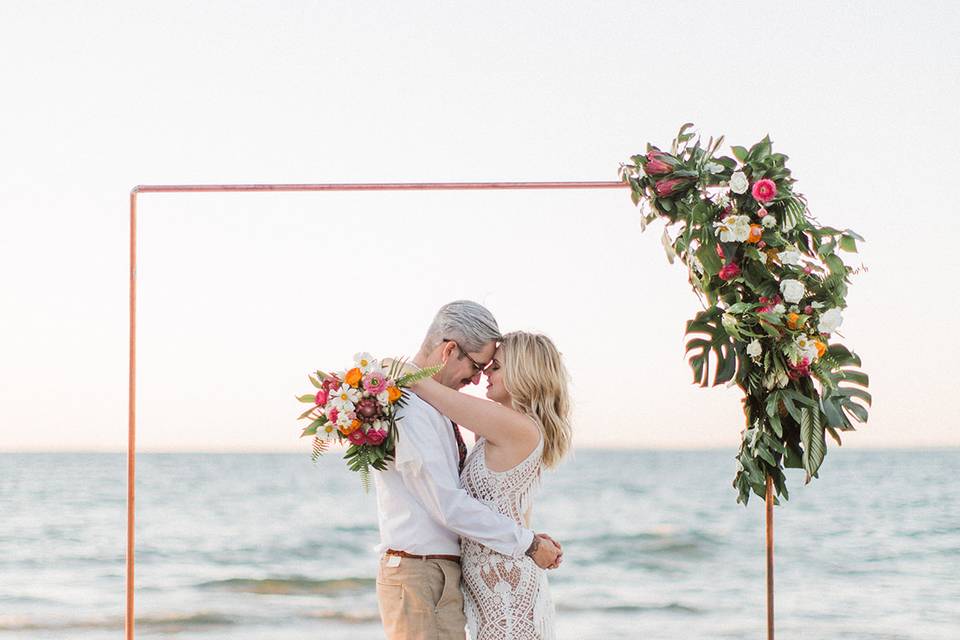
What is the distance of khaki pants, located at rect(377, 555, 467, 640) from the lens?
142 inches

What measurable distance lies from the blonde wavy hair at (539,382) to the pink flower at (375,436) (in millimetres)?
423

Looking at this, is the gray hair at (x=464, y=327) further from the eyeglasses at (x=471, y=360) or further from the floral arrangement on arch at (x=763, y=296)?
the floral arrangement on arch at (x=763, y=296)

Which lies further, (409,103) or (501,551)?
(409,103)

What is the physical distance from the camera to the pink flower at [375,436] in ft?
11.6

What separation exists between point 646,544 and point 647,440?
1.33m

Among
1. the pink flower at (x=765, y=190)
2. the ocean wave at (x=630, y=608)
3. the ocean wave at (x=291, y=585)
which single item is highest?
the pink flower at (x=765, y=190)

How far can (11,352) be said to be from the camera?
17.7 meters

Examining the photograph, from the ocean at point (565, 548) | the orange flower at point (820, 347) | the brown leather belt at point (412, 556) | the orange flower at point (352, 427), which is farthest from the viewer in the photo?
the ocean at point (565, 548)

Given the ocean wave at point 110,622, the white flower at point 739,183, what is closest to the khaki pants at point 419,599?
the white flower at point 739,183

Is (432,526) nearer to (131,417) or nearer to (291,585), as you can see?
(131,417)

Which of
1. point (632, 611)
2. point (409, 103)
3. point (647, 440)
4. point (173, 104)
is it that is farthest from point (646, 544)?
point (173, 104)

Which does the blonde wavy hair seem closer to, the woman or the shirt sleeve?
the woman

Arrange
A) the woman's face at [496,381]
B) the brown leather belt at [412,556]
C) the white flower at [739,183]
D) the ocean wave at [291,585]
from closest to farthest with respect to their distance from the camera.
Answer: the brown leather belt at [412,556] < the woman's face at [496,381] < the white flower at [739,183] < the ocean wave at [291,585]

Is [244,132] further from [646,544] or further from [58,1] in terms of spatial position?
[646,544]
